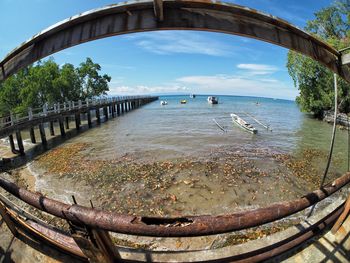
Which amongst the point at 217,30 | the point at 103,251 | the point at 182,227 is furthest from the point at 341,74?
the point at 103,251

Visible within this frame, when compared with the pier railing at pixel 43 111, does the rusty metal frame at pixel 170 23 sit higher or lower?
higher

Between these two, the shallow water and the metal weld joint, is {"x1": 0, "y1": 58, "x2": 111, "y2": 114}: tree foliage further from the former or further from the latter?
the metal weld joint

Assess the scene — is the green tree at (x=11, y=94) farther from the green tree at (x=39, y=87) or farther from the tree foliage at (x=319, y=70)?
the tree foliage at (x=319, y=70)

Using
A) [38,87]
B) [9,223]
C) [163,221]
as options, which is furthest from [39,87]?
[163,221]

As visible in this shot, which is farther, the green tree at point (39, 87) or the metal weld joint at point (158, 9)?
the green tree at point (39, 87)

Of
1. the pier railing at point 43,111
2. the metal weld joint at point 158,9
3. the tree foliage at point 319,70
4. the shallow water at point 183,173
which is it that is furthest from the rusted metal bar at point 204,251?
the tree foliage at point 319,70

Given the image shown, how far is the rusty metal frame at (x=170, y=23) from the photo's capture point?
2922mm

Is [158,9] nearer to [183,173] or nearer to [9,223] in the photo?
[9,223]

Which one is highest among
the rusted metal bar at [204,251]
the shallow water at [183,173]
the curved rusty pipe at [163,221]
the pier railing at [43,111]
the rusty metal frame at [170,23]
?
the rusty metal frame at [170,23]

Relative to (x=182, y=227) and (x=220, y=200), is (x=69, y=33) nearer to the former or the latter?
(x=182, y=227)

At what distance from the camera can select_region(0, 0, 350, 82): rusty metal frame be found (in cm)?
292

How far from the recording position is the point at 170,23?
3.00m

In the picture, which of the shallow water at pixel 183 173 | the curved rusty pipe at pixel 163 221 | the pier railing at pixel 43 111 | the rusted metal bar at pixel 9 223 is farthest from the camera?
the pier railing at pixel 43 111

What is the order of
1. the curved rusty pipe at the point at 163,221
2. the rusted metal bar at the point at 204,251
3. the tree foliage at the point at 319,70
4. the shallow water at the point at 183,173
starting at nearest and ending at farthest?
the curved rusty pipe at the point at 163,221 → the rusted metal bar at the point at 204,251 → the shallow water at the point at 183,173 → the tree foliage at the point at 319,70
